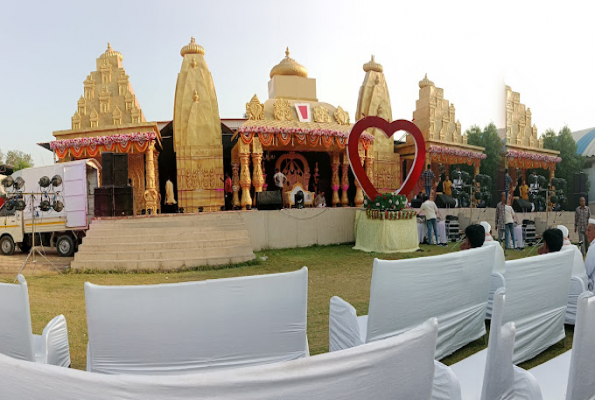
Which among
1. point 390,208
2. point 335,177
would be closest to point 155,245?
point 390,208

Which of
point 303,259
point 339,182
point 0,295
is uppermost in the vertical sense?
point 339,182

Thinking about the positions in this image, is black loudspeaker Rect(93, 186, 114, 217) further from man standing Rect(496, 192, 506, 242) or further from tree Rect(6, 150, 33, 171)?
tree Rect(6, 150, 33, 171)

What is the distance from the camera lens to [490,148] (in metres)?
22.1

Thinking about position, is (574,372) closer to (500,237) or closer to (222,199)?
(500,237)

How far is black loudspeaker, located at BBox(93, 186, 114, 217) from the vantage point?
9.17m

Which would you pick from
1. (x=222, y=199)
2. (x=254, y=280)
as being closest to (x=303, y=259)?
(x=222, y=199)

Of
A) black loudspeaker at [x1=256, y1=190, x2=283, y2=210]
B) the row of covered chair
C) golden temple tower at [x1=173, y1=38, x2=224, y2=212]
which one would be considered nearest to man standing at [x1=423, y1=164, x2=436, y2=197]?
black loudspeaker at [x1=256, y1=190, x2=283, y2=210]

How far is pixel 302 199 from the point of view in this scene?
44.1 ft

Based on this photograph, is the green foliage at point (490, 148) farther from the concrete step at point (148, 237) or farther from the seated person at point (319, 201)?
the concrete step at point (148, 237)

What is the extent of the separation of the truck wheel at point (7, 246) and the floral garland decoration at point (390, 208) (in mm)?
9379

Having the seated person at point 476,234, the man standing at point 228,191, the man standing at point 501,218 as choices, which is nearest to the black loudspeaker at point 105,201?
the man standing at point 228,191

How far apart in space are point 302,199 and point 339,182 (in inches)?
104

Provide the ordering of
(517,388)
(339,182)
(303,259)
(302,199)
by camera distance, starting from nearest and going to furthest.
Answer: (517,388) → (303,259) → (302,199) → (339,182)

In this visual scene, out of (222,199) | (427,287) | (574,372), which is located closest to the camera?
(574,372)
